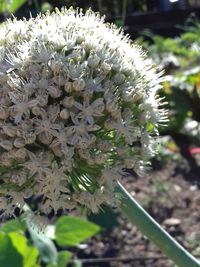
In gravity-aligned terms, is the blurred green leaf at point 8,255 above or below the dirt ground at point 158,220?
below

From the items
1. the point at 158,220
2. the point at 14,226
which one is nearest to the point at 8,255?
the point at 14,226

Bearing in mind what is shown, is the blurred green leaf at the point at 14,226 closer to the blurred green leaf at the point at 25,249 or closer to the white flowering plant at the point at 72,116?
the blurred green leaf at the point at 25,249

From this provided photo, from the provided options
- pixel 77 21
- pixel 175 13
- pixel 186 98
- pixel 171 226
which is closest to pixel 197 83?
pixel 186 98

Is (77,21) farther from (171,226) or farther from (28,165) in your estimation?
(171,226)

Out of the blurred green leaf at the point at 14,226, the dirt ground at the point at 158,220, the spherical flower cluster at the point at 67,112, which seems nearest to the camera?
the spherical flower cluster at the point at 67,112

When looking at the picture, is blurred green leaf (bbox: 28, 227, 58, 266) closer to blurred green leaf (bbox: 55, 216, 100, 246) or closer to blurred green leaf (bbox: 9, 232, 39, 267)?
blurred green leaf (bbox: 55, 216, 100, 246)

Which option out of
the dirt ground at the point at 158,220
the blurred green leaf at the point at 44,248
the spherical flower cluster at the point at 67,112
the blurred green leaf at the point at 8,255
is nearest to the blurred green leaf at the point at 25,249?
the blurred green leaf at the point at 8,255
